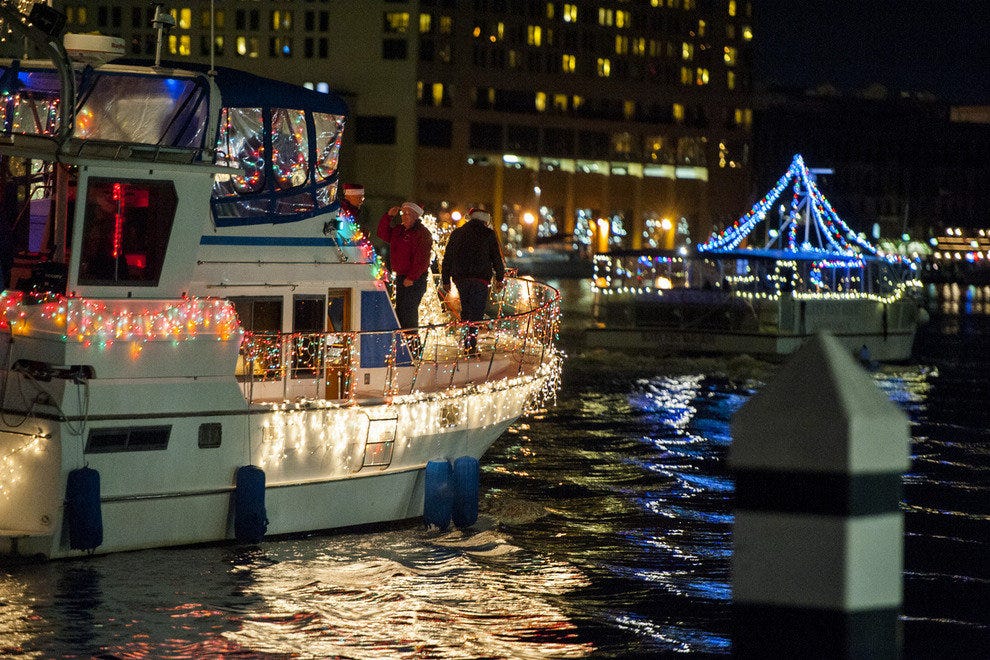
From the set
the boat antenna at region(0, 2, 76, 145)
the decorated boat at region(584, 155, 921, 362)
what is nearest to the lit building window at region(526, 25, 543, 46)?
the decorated boat at region(584, 155, 921, 362)

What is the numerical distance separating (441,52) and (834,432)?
107765mm

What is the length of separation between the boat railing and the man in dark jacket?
267 millimetres

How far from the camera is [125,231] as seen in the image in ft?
41.0

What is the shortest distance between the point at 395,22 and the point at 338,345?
97182 mm

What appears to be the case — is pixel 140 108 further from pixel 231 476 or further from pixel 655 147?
pixel 655 147

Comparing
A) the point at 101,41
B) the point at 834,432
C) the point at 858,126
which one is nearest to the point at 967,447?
the point at 101,41

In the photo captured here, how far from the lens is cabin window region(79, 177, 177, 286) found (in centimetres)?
1237

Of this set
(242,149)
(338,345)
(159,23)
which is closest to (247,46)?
(242,149)

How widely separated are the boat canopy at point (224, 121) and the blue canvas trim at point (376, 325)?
1.03 meters

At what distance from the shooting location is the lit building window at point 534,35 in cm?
11412

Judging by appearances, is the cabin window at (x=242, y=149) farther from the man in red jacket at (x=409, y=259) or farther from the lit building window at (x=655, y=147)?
the lit building window at (x=655, y=147)

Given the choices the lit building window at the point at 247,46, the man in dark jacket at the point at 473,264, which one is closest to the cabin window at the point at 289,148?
the man in dark jacket at the point at 473,264

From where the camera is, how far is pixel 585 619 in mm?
11016

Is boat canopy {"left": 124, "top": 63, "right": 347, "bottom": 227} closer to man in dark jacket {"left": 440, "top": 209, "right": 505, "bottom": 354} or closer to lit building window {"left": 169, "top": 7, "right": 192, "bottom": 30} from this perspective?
man in dark jacket {"left": 440, "top": 209, "right": 505, "bottom": 354}
